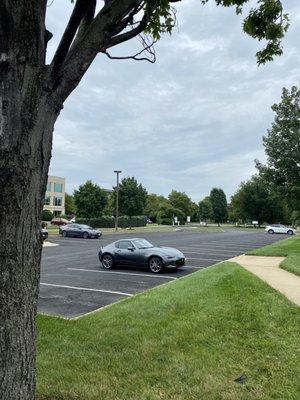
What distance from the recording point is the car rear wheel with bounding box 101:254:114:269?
1584 centimetres

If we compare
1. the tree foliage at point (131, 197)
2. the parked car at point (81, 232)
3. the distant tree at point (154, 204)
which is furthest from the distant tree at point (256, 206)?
the parked car at point (81, 232)

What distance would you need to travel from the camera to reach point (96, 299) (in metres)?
9.68

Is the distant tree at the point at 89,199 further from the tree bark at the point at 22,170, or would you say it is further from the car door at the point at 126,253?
the tree bark at the point at 22,170

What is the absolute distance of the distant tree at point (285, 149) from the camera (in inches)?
843

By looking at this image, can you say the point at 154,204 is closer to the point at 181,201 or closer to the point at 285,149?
the point at 181,201

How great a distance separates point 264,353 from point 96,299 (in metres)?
5.09

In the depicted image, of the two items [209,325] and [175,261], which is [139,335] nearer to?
[209,325]

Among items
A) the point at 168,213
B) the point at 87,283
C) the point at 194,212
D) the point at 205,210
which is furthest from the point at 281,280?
the point at 194,212

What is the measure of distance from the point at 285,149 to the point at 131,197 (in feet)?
116

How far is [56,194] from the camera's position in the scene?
324 feet

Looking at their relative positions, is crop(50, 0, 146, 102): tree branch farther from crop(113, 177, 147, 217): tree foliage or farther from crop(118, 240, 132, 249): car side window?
crop(113, 177, 147, 217): tree foliage

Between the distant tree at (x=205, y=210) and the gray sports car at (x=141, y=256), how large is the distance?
90.0 metres

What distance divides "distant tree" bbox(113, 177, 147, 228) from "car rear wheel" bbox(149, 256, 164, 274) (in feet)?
133

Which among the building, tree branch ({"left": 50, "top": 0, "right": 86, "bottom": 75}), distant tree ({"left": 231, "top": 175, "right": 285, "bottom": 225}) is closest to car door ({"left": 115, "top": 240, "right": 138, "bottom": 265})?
tree branch ({"left": 50, "top": 0, "right": 86, "bottom": 75})
